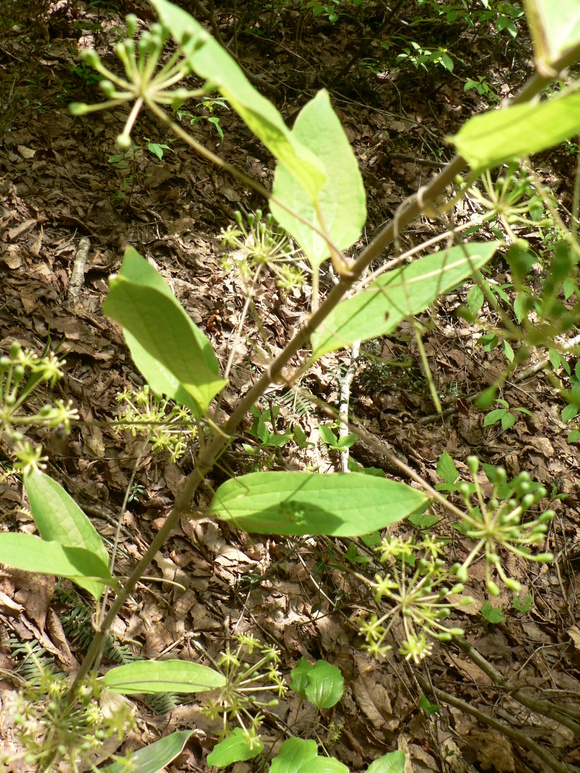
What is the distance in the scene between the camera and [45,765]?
138 centimetres

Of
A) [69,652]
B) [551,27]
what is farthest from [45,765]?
[551,27]

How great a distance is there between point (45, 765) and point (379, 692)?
1.97m

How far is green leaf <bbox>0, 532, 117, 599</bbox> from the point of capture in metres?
1.22

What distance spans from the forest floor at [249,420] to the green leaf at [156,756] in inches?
18.4

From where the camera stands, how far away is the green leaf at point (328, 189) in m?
1.24

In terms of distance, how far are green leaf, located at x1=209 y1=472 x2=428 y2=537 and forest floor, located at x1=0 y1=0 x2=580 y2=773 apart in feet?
2.50

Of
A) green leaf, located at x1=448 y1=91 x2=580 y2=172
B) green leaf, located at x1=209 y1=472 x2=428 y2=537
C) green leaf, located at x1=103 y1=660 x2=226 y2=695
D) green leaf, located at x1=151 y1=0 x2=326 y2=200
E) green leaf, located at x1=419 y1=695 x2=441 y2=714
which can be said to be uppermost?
green leaf, located at x1=448 y1=91 x2=580 y2=172

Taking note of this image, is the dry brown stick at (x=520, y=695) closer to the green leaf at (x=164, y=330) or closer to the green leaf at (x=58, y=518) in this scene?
the green leaf at (x=58, y=518)

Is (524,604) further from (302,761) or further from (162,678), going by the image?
(162,678)

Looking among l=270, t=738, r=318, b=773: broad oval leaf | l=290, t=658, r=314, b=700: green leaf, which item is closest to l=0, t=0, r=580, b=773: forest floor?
l=290, t=658, r=314, b=700: green leaf

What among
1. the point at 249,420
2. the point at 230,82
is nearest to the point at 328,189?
the point at 230,82

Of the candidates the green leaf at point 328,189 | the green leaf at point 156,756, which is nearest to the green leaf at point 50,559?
the green leaf at point 156,756

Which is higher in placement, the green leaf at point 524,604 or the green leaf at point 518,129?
the green leaf at point 518,129

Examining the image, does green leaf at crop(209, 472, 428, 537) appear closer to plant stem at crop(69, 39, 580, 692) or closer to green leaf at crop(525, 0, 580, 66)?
plant stem at crop(69, 39, 580, 692)
